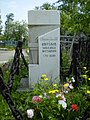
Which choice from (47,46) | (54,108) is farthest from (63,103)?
(47,46)

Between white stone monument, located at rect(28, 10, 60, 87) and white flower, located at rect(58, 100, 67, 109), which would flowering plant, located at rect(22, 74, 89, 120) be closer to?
white flower, located at rect(58, 100, 67, 109)

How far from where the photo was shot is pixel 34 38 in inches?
253

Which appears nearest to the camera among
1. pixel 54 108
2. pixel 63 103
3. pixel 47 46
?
pixel 63 103

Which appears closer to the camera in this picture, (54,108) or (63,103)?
(63,103)

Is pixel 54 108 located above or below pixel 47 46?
below

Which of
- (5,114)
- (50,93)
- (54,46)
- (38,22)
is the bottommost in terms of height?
(5,114)

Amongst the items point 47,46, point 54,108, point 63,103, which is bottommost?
point 54,108

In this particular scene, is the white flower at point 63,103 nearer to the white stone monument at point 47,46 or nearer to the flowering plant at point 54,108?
the flowering plant at point 54,108

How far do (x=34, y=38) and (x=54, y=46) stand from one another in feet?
1.91

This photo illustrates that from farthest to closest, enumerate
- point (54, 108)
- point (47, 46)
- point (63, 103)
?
point (47, 46) < point (54, 108) < point (63, 103)

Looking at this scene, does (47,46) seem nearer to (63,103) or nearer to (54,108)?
(54,108)

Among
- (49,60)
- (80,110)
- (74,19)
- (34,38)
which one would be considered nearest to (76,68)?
(49,60)

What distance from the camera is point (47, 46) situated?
6074 mm

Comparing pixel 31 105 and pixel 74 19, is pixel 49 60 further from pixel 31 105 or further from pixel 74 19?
pixel 74 19
